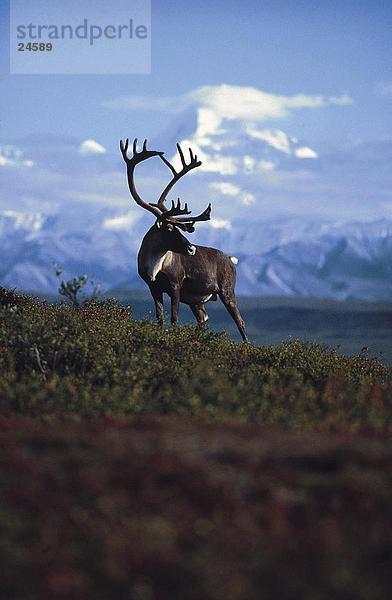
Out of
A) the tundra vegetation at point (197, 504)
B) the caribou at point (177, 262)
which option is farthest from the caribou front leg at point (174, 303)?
the tundra vegetation at point (197, 504)

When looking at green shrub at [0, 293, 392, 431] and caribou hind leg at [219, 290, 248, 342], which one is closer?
green shrub at [0, 293, 392, 431]

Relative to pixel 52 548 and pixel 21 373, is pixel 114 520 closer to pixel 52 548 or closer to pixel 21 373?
pixel 52 548

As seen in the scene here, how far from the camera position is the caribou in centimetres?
2014

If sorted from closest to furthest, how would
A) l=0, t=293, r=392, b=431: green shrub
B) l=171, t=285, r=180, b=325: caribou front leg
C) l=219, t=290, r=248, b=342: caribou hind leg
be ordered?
1. l=0, t=293, r=392, b=431: green shrub
2. l=171, t=285, r=180, b=325: caribou front leg
3. l=219, t=290, r=248, b=342: caribou hind leg

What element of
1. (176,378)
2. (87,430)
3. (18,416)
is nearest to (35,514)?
(87,430)

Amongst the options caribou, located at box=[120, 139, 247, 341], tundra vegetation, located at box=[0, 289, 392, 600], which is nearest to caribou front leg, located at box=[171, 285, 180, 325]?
caribou, located at box=[120, 139, 247, 341]

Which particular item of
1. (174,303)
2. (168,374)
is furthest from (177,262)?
(168,374)

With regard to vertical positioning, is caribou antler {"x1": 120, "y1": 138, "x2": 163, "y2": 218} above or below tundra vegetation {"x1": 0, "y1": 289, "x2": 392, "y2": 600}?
above

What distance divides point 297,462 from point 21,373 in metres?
7.70

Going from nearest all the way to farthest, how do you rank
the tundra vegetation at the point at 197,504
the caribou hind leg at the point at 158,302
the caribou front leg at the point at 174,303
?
the tundra vegetation at the point at 197,504 < the caribou hind leg at the point at 158,302 < the caribou front leg at the point at 174,303

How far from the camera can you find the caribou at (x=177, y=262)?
66.1 ft

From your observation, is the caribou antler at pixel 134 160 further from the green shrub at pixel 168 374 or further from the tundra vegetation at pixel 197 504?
the tundra vegetation at pixel 197 504

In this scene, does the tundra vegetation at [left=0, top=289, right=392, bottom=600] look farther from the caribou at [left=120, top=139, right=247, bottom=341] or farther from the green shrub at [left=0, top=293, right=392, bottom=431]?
the caribou at [left=120, top=139, right=247, bottom=341]

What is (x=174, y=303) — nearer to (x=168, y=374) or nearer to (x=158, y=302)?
(x=158, y=302)
